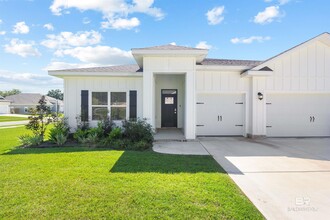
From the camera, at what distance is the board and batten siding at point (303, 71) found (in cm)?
926

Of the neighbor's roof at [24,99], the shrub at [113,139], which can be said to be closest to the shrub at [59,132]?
the shrub at [113,139]

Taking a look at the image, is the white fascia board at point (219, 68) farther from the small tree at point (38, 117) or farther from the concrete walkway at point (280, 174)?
the small tree at point (38, 117)

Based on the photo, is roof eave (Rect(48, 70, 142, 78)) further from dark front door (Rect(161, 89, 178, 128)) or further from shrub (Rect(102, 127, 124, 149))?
dark front door (Rect(161, 89, 178, 128))

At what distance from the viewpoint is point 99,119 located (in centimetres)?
942

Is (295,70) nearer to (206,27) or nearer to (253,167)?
(206,27)

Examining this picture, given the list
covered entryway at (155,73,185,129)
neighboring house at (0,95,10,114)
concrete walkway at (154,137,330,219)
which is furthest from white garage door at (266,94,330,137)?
neighboring house at (0,95,10,114)

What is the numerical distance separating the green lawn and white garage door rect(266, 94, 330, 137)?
604 centimetres

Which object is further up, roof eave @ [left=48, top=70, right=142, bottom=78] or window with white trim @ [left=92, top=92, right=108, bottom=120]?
roof eave @ [left=48, top=70, right=142, bottom=78]

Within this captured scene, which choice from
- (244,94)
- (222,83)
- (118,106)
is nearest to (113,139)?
(118,106)

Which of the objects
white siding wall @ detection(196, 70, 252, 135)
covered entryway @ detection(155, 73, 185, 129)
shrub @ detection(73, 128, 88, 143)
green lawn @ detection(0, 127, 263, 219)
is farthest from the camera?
A: covered entryway @ detection(155, 73, 185, 129)

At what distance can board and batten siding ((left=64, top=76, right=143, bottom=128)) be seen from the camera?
30.6ft

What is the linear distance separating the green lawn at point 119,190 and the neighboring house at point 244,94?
4349 mm

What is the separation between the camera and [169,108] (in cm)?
1223

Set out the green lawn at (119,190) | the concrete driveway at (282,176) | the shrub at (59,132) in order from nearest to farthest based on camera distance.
Answer: the green lawn at (119,190)
the concrete driveway at (282,176)
the shrub at (59,132)
